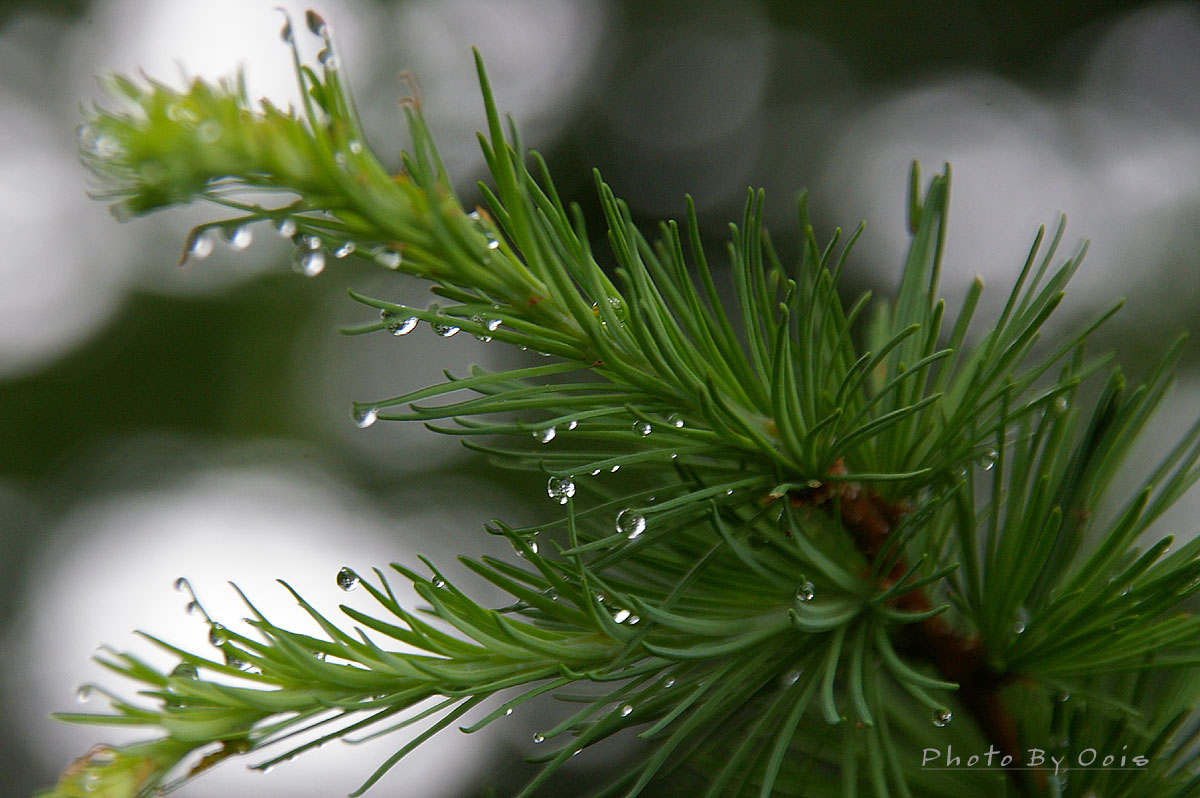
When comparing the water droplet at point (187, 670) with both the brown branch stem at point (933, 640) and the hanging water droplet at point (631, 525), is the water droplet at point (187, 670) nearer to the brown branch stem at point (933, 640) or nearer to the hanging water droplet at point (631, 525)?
the hanging water droplet at point (631, 525)

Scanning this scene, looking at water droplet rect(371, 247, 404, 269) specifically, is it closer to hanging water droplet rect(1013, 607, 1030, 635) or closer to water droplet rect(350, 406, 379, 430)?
water droplet rect(350, 406, 379, 430)

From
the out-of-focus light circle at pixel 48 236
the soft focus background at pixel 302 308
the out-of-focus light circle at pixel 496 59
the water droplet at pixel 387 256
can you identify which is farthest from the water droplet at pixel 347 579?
the out-of-focus light circle at pixel 48 236

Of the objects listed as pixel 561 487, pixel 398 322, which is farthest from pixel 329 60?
pixel 561 487

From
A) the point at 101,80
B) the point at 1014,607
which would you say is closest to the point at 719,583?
the point at 1014,607

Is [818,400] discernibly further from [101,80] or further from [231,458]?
[231,458]

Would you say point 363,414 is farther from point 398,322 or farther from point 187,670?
point 187,670
